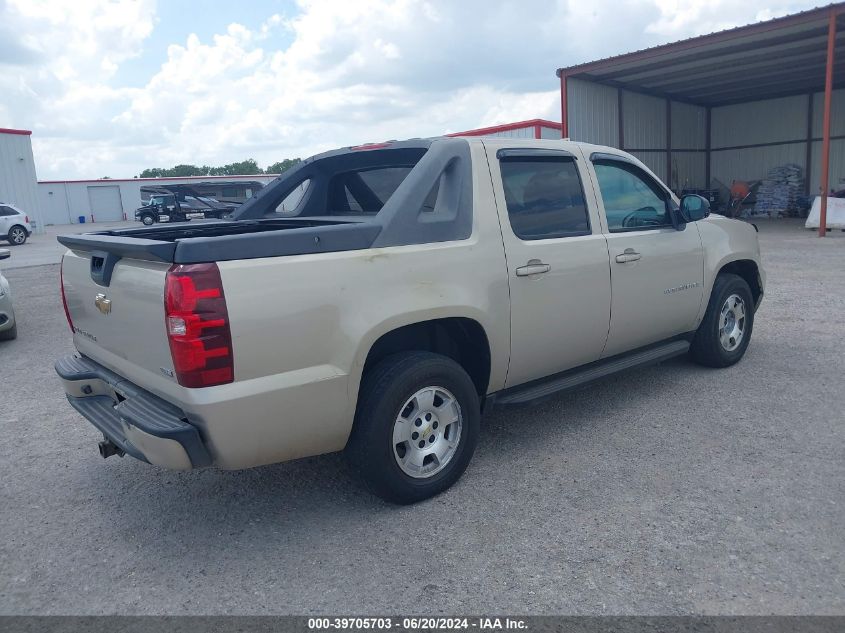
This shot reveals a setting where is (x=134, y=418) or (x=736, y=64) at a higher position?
(x=736, y=64)

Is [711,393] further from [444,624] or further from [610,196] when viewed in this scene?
[444,624]

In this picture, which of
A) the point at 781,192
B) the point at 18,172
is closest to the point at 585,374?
the point at 781,192

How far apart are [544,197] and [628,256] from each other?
0.77 meters

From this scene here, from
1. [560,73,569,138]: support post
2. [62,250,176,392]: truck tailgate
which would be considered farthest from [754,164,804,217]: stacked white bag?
[62,250,176,392]: truck tailgate

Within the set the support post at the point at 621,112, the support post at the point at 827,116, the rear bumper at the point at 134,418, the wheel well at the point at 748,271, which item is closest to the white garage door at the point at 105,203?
the support post at the point at 621,112

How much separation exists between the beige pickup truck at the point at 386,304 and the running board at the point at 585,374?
0.05 ft

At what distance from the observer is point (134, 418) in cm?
302

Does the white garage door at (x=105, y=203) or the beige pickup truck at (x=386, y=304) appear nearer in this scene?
the beige pickup truck at (x=386, y=304)

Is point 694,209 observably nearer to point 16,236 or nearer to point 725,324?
point 725,324

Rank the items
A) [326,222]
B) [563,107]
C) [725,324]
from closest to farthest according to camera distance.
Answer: [326,222], [725,324], [563,107]

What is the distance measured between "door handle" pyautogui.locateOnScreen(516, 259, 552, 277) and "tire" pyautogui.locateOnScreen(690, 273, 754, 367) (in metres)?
2.12

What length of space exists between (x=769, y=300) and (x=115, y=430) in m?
8.03

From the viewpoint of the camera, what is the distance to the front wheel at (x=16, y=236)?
25.0 meters

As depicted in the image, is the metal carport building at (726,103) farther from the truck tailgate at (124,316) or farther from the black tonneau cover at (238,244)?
the truck tailgate at (124,316)
